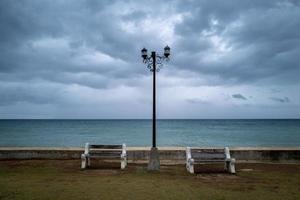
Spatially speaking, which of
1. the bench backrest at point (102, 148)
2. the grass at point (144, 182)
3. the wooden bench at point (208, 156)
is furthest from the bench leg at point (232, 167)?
the bench backrest at point (102, 148)

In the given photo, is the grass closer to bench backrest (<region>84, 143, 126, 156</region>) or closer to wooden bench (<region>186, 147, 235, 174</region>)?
wooden bench (<region>186, 147, 235, 174</region>)

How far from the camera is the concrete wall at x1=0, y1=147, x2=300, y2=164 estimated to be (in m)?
11.9

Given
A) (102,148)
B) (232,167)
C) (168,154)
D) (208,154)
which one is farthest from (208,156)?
(102,148)

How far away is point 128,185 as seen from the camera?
7863mm

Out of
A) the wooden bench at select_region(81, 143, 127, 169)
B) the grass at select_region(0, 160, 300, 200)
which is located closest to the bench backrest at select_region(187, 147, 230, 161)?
the grass at select_region(0, 160, 300, 200)

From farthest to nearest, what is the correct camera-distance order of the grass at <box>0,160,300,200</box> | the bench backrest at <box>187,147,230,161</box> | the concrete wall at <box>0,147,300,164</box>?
the concrete wall at <box>0,147,300,164</box> < the bench backrest at <box>187,147,230,161</box> < the grass at <box>0,160,300,200</box>

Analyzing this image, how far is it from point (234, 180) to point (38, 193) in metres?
5.80

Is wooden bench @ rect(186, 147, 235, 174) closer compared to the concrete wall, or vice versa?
wooden bench @ rect(186, 147, 235, 174)

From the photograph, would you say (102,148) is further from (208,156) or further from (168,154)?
(208,156)

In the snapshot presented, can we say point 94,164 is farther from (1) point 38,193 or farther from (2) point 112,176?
(1) point 38,193

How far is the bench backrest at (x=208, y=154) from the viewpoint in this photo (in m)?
10.3

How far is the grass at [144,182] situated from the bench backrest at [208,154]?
1.73ft

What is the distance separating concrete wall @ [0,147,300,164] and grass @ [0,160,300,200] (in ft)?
2.41

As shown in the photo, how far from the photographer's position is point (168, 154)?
12023mm
